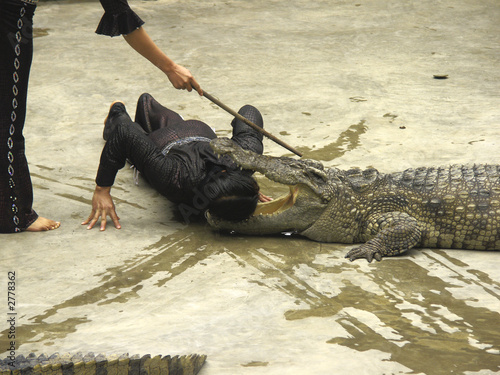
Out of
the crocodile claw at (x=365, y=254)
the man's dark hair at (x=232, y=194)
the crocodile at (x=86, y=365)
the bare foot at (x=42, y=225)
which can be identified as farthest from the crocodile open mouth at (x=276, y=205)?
the crocodile at (x=86, y=365)

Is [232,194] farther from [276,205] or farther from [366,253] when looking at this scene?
[366,253]

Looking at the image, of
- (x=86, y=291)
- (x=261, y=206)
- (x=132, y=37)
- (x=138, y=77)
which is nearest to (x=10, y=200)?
(x=86, y=291)

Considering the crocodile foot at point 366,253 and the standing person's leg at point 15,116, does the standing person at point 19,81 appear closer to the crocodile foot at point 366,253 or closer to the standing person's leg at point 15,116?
the standing person's leg at point 15,116

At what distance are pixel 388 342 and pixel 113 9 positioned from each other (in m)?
2.49

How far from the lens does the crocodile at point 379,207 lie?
3566 mm

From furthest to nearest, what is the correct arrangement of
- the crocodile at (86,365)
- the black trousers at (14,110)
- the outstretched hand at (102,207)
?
the outstretched hand at (102,207), the black trousers at (14,110), the crocodile at (86,365)

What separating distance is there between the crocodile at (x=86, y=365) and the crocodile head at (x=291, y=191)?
167 cm

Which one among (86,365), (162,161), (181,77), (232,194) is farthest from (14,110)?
(86,365)

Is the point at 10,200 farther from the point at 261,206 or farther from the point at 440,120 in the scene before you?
the point at 440,120

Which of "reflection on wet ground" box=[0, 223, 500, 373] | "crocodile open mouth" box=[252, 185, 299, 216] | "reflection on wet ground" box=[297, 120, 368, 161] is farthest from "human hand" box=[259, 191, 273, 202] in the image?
"reflection on wet ground" box=[297, 120, 368, 161]

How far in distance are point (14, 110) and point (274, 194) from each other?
181cm

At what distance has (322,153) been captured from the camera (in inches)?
195

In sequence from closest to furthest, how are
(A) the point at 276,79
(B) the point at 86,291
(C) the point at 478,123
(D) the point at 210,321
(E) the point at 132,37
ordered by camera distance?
(D) the point at 210,321 < (B) the point at 86,291 < (E) the point at 132,37 < (C) the point at 478,123 < (A) the point at 276,79

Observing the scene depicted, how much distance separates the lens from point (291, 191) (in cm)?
383
